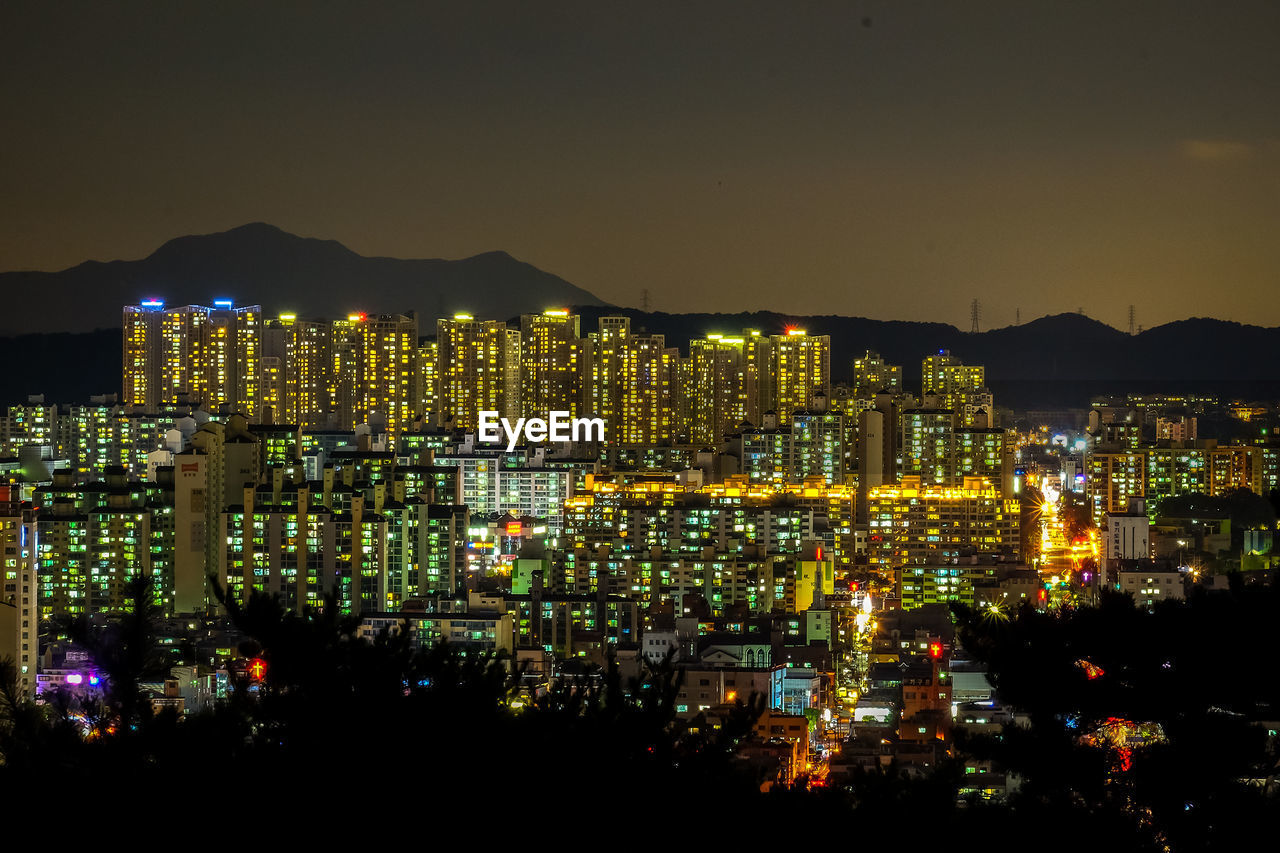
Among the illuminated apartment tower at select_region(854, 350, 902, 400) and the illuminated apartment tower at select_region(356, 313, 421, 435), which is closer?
the illuminated apartment tower at select_region(356, 313, 421, 435)

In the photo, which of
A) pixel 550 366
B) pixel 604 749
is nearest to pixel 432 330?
pixel 550 366

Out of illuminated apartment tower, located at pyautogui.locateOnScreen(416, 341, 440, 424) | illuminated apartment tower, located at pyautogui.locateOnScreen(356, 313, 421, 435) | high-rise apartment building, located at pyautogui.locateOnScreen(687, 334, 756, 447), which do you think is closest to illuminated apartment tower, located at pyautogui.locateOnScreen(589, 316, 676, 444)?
high-rise apartment building, located at pyautogui.locateOnScreen(687, 334, 756, 447)

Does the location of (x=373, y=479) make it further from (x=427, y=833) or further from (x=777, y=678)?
(x=427, y=833)

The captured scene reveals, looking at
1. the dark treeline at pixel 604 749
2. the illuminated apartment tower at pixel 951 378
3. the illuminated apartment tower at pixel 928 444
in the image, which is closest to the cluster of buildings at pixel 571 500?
the illuminated apartment tower at pixel 928 444

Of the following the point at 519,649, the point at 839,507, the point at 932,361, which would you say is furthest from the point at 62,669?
the point at 932,361

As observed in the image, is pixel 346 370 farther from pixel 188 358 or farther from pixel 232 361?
pixel 188 358

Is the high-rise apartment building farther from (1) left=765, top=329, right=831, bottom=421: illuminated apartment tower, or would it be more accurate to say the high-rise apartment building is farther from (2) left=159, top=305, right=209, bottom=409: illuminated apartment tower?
(2) left=159, top=305, right=209, bottom=409: illuminated apartment tower
